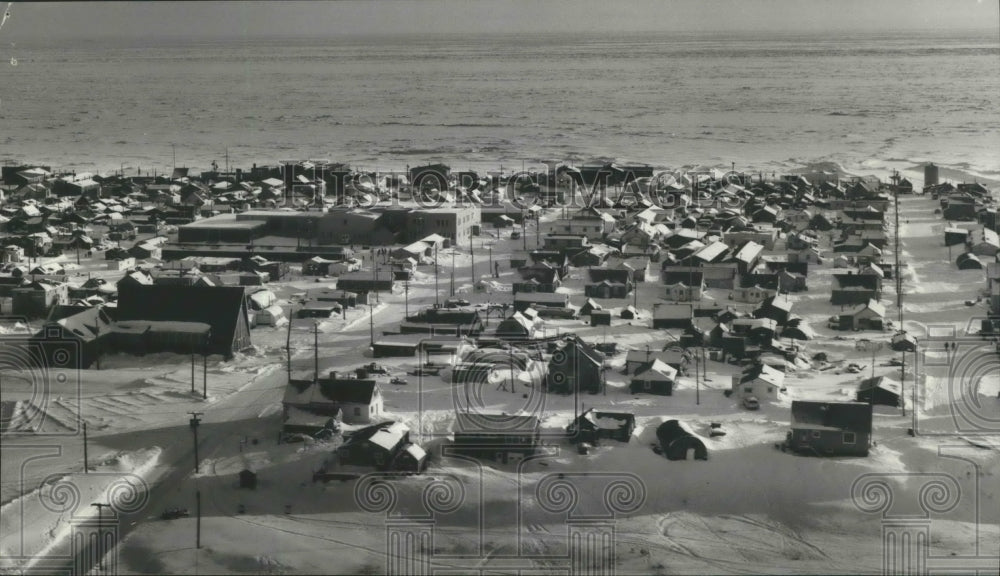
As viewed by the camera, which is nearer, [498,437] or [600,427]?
[498,437]

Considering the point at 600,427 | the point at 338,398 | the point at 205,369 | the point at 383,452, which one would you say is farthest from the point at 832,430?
the point at 205,369

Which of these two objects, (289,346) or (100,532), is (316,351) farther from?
(100,532)

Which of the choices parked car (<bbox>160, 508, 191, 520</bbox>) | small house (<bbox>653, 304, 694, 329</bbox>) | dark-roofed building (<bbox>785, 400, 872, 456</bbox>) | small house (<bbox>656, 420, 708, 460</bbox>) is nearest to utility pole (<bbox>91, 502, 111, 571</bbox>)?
parked car (<bbox>160, 508, 191, 520</bbox>)

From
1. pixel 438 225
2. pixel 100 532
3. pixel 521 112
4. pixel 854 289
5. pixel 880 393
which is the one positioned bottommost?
pixel 100 532

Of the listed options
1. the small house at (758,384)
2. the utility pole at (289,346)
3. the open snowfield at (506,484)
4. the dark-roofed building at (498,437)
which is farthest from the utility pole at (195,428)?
the small house at (758,384)

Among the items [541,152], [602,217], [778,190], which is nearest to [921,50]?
[541,152]

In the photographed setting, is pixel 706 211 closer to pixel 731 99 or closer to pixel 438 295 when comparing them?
pixel 438 295
